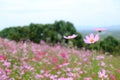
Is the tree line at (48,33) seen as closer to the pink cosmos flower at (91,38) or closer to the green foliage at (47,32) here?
the green foliage at (47,32)

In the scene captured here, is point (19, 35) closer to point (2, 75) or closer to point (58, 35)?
point (58, 35)

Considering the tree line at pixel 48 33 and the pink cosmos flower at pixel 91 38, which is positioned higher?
the pink cosmos flower at pixel 91 38

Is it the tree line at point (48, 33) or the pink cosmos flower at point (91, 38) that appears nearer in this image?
the pink cosmos flower at point (91, 38)

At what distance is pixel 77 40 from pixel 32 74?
35.1 feet

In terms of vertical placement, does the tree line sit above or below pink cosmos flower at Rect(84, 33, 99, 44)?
below

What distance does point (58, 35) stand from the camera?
53.0ft

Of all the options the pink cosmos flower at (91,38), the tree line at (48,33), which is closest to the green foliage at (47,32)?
the tree line at (48,33)

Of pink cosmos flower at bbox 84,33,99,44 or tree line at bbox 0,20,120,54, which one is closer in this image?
pink cosmos flower at bbox 84,33,99,44

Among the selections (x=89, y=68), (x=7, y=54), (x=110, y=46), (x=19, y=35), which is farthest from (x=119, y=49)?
(x=89, y=68)

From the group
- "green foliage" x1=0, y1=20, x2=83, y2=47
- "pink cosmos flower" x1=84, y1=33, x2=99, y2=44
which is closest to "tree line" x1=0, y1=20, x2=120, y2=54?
"green foliage" x1=0, y1=20, x2=83, y2=47

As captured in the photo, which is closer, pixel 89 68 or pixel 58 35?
pixel 89 68

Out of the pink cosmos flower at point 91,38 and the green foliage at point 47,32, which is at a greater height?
the pink cosmos flower at point 91,38

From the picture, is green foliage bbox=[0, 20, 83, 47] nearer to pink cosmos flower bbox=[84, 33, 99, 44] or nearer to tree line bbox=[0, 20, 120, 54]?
tree line bbox=[0, 20, 120, 54]

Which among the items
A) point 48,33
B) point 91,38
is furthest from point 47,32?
point 91,38
